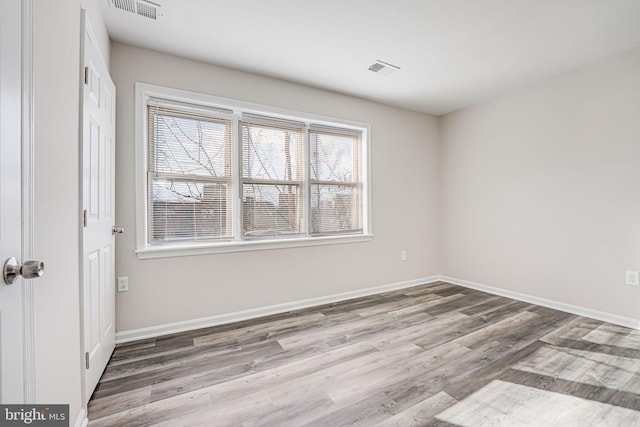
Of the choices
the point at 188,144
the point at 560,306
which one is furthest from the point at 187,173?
the point at 560,306

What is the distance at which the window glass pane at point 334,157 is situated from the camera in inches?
136

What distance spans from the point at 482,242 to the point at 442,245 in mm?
647

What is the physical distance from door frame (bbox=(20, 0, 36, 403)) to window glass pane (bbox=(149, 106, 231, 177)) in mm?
1711

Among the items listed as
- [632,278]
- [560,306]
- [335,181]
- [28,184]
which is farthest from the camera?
[335,181]

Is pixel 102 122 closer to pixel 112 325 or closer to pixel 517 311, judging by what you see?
pixel 112 325

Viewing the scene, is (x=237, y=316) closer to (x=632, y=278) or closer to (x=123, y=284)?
(x=123, y=284)

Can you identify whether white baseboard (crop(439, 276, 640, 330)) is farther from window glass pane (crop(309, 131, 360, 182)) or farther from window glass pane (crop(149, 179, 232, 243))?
window glass pane (crop(149, 179, 232, 243))

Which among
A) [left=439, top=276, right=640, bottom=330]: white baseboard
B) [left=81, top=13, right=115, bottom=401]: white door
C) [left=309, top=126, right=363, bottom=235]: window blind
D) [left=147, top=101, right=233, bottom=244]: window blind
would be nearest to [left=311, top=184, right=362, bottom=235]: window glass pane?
[left=309, top=126, right=363, bottom=235]: window blind

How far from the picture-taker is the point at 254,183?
3041mm

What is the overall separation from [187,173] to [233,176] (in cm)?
44

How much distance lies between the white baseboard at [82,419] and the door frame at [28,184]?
0.63 m

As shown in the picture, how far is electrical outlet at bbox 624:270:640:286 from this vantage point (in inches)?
103

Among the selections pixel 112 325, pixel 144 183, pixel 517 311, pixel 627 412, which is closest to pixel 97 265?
pixel 112 325

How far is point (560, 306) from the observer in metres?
3.10
